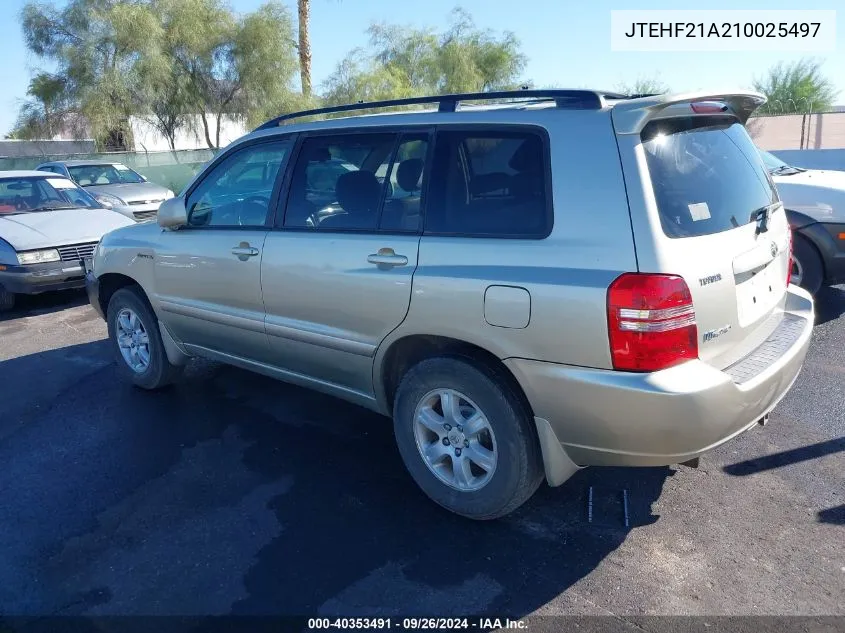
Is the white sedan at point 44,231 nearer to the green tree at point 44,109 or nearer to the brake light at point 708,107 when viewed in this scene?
the brake light at point 708,107

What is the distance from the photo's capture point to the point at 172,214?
4.41 metres

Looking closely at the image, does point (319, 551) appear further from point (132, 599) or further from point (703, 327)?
point (703, 327)

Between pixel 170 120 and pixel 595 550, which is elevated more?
pixel 170 120

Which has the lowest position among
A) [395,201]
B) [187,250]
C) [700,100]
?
[187,250]

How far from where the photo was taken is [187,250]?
4469 mm

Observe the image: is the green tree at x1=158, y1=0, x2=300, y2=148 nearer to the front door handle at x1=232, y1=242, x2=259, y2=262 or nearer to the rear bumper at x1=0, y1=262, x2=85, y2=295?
the rear bumper at x1=0, y1=262, x2=85, y2=295

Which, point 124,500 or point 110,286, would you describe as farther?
point 110,286

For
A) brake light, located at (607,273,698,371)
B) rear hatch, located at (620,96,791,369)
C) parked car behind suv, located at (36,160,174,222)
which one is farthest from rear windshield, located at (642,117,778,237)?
parked car behind suv, located at (36,160,174,222)

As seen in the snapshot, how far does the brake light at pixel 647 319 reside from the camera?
8.56 ft

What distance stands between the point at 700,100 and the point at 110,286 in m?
4.37

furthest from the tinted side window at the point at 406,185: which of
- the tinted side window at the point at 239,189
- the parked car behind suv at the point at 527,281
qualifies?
the tinted side window at the point at 239,189

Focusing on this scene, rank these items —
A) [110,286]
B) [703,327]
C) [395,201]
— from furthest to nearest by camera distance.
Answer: [110,286], [395,201], [703,327]

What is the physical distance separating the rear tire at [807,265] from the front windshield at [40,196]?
835cm

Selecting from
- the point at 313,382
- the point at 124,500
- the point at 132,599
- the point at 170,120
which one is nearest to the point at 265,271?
the point at 313,382
